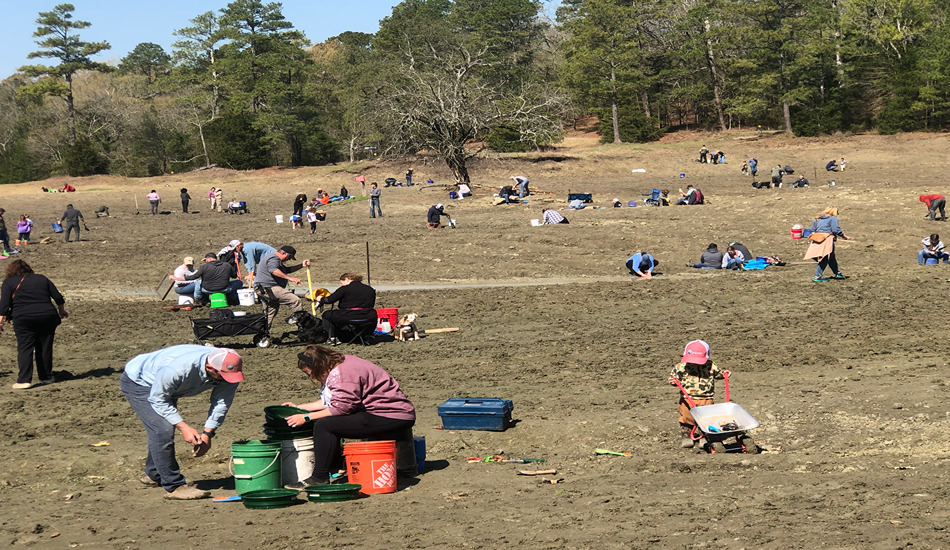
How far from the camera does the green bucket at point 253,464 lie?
7832 mm

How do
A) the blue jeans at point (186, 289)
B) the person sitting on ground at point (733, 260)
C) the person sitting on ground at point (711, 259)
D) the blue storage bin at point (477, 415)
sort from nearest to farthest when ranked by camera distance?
the blue storage bin at point (477, 415)
the blue jeans at point (186, 289)
the person sitting on ground at point (733, 260)
the person sitting on ground at point (711, 259)

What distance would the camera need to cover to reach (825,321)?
16.1m

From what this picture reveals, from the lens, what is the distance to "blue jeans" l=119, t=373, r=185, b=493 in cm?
772

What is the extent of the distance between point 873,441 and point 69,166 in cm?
6511

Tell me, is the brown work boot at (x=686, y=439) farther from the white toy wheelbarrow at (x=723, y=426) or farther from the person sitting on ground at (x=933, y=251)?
the person sitting on ground at (x=933, y=251)

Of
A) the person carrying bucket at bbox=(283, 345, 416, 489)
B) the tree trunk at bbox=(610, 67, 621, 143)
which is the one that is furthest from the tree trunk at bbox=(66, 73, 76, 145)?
the person carrying bucket at bbox=(283, 345, 416, 489)

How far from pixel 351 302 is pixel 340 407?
25.4 ft

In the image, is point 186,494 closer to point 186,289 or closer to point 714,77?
point 186,289

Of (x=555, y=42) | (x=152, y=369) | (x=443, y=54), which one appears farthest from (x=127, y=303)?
(x=555, y=42)

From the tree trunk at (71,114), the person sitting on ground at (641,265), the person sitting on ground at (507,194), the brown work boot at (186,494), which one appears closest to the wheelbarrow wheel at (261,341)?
the brown work boot at (186,494)

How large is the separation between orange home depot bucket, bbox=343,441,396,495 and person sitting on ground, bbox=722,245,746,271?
1727 cm

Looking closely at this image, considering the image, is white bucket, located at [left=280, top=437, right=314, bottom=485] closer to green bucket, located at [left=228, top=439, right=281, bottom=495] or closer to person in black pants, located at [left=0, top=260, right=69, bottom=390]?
green bucket, located at [left=228, top=439, right=281, bottom=495]

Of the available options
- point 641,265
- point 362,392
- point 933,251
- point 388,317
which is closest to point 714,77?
point 933,251

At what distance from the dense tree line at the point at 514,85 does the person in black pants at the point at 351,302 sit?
34947 mm
